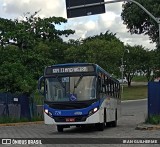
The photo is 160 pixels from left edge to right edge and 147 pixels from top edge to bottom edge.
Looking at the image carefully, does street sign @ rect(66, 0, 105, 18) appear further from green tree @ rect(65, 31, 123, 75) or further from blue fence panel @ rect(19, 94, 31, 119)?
green tree @ rect(65, 31, 123, 75)

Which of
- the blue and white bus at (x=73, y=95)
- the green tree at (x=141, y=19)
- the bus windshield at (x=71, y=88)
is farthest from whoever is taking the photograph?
the green tree at (x=141, y=19)

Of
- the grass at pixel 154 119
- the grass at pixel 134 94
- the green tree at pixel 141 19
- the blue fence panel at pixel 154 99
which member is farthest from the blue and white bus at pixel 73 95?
the grass at pixel 134 94

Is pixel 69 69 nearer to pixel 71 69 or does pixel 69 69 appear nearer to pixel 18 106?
pixel 71 69

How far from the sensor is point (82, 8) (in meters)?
21.8

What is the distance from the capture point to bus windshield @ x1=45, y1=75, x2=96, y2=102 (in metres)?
19.4

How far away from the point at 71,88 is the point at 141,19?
52.7ft

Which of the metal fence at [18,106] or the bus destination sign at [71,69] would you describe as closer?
the bus destination sign at [71,69]

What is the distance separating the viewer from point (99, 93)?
1958 cm

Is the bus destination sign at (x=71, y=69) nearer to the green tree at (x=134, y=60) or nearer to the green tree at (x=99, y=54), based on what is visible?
the green tree at (x=99, y=54)

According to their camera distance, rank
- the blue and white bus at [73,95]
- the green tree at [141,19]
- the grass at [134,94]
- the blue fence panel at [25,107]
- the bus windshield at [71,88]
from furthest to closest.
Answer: the grass at [134,94] < the green tree at [141,19] < the blue fence panel at [25,107] < the bus windshield at [71,88] < the blue and white bus at [73,95]

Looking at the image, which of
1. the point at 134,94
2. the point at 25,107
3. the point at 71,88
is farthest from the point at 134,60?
the point at 71,88

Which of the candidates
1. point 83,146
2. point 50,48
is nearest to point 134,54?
point 50,48

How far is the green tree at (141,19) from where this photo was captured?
106ft

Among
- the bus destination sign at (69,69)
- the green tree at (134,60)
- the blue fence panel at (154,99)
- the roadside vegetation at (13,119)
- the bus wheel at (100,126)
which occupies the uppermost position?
the green tree at (134,60)
